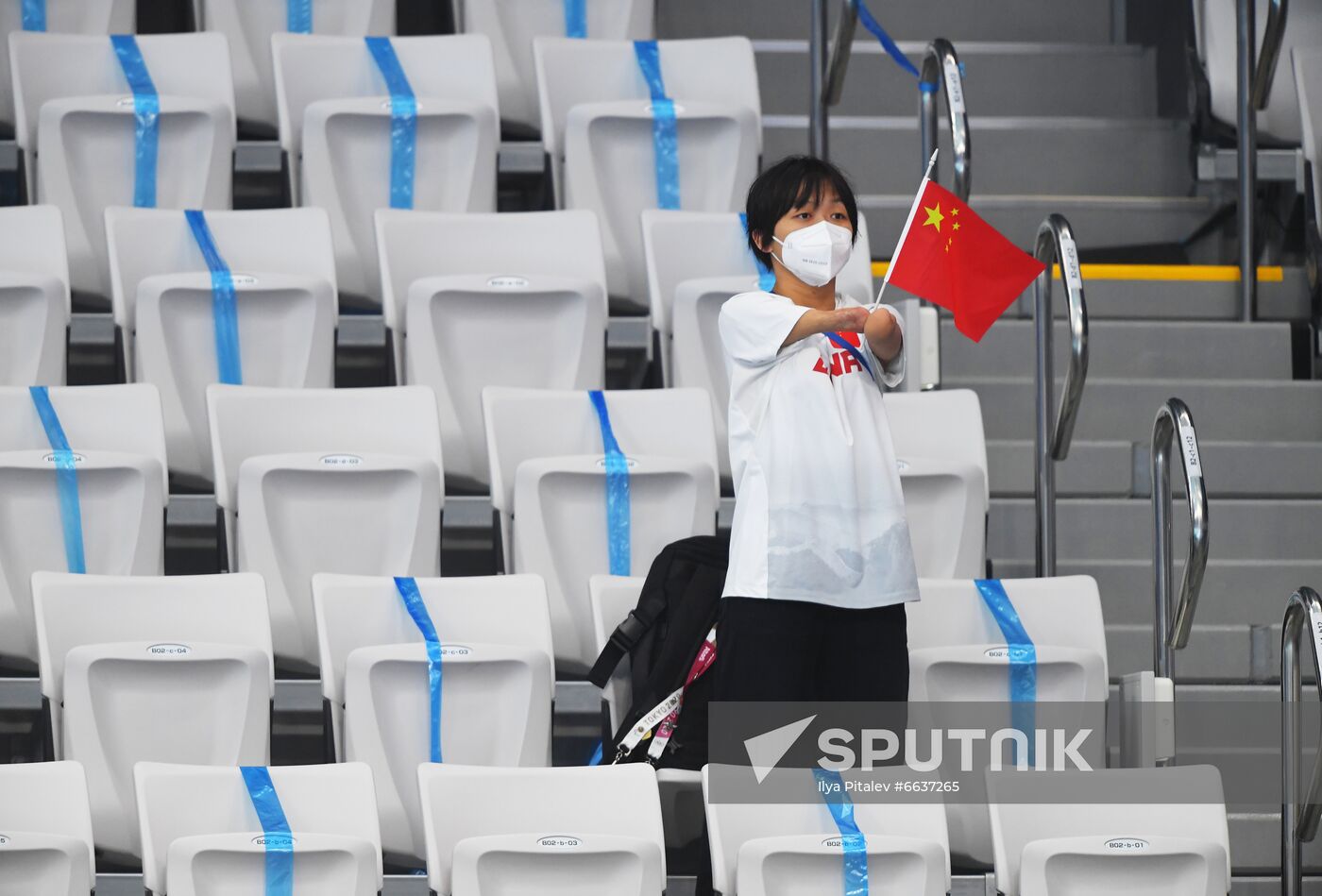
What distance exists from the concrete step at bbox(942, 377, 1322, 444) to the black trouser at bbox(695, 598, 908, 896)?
1.24 m

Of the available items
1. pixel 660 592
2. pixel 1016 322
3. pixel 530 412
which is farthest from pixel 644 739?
pixel 1016 322

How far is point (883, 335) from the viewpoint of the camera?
2.54 m

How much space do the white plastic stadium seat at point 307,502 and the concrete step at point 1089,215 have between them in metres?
1.36

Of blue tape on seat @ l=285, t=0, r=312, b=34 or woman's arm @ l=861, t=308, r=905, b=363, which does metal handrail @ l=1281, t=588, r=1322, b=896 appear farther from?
blue tape on seat @ l=285, t=0, r=312, b=34

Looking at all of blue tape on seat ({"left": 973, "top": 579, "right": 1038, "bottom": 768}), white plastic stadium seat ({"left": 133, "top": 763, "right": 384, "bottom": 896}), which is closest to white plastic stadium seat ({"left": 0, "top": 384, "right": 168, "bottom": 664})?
white plastic stadium seat ({"left": 133, "top": 763, "right": 384, "bottom": 896})

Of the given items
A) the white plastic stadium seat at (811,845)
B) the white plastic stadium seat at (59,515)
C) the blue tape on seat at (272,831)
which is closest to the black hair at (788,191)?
the white plastic stadium seat at (811,845)

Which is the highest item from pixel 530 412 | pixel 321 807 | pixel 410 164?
pixel 410 164

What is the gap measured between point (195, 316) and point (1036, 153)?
6.38ft

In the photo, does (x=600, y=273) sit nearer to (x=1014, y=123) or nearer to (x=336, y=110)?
(x=336, y=110)

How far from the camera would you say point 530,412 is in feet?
10.7

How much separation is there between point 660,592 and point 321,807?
Answer: 1.83 ft

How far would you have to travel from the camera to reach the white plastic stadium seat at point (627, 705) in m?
2.78

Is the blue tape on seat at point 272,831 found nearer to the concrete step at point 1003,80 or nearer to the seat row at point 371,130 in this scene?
the seat row at point 371,130

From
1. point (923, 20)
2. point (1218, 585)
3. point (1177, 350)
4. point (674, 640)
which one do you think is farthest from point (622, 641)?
point (923, 20)
